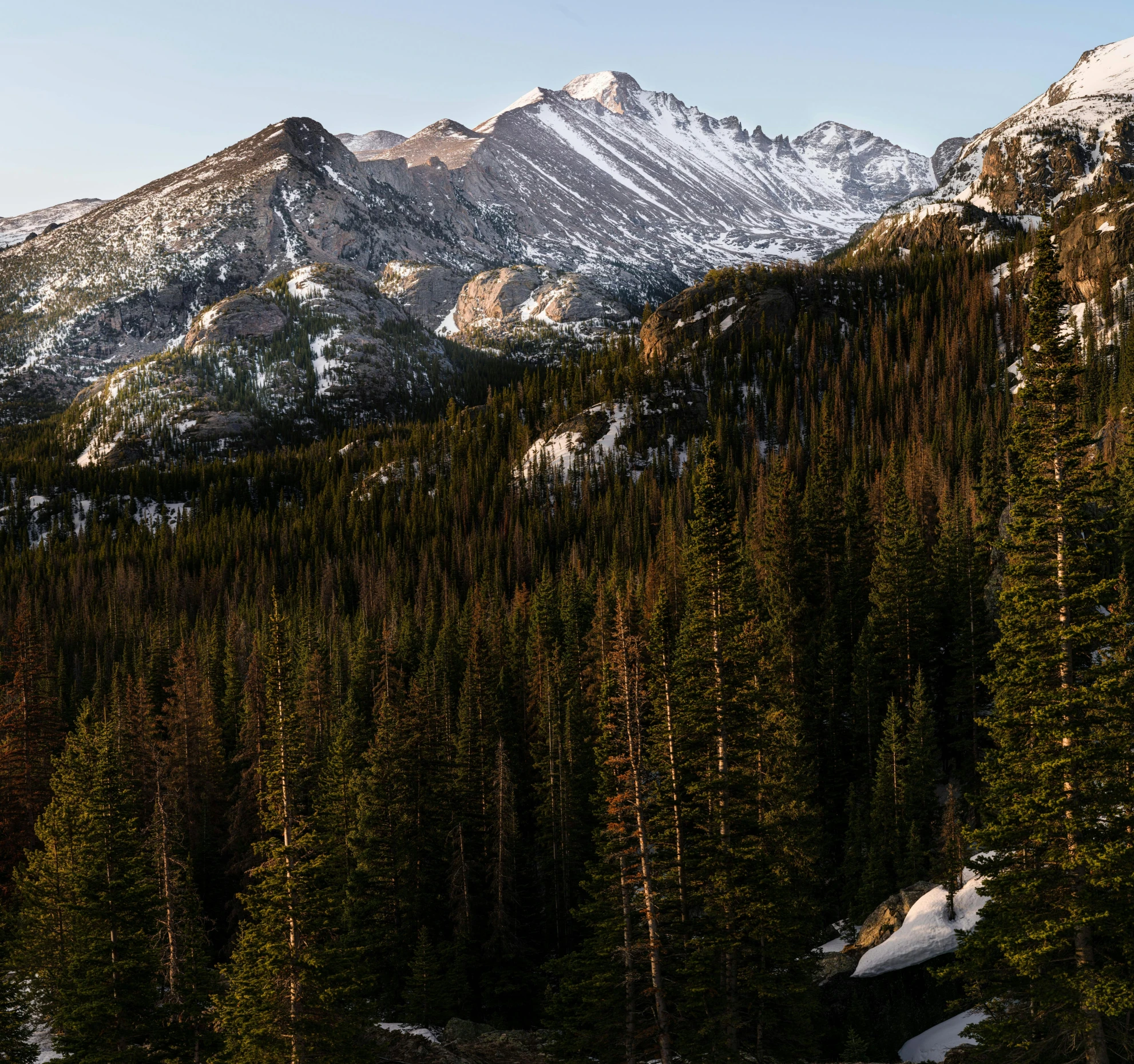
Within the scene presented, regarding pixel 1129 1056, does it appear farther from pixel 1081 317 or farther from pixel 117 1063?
pixel 1081 317

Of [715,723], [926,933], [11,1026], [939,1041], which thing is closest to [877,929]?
[926,933]

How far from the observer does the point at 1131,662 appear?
19828 millimetres

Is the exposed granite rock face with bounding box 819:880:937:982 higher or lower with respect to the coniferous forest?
lower

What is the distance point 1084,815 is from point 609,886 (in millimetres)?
13575

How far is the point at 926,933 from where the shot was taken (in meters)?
34.0

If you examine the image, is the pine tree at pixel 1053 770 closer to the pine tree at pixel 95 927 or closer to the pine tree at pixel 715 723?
the pine tree at pixel 715 723

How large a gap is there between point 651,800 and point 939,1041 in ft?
46.0

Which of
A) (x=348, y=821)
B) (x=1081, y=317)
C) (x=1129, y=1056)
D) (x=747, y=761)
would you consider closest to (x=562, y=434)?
(x=1081, y=317)

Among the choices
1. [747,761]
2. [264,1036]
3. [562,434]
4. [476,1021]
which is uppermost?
[562,434]

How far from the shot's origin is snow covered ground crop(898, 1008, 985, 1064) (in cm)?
2845

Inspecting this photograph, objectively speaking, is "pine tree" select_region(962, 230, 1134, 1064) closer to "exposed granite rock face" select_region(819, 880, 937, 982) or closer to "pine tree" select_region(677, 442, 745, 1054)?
"pine tree" select_region(677, 442, 745, 1054)

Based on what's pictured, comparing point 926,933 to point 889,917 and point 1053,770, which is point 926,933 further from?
point 1053,770

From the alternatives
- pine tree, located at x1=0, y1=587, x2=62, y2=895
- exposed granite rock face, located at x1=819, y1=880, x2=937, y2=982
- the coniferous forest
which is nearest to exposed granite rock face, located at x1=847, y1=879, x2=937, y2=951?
exposed granite rock face, located at x1=819, y1=880, x2=937, y2=982

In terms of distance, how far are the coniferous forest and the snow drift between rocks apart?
1.11 m
